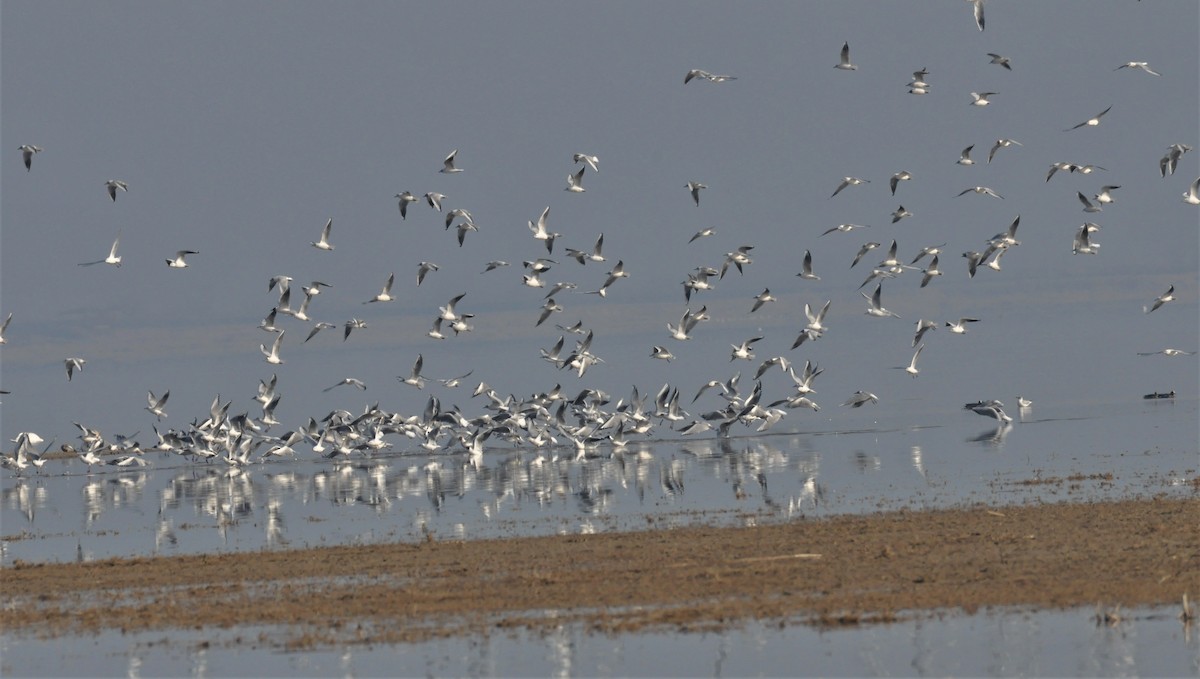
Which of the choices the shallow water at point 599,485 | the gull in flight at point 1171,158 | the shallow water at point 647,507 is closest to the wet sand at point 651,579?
the shallow water at point 647,507

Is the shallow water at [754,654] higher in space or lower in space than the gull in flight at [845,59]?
lower

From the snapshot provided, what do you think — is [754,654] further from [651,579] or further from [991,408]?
[991,408]

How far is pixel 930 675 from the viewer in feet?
54.6

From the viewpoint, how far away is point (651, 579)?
2150 centimetres

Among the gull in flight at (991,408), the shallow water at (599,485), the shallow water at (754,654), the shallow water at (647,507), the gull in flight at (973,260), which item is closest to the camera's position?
the shallow water at (754,654)

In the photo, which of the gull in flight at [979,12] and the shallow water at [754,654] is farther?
the gull in flight at [979,12]

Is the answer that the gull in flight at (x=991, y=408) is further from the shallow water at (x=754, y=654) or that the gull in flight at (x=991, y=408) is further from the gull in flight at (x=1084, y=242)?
the shallow water at (x=754, y=654)

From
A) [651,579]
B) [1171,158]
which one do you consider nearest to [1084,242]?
[1171,158]

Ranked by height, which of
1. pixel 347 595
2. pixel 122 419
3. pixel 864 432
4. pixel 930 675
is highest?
pixel 122 419

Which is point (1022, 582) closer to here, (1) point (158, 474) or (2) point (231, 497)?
(2) point (231, 497)

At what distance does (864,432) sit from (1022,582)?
26064 mm

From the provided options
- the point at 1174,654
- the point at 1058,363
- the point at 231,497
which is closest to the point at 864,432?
the point at 231,497

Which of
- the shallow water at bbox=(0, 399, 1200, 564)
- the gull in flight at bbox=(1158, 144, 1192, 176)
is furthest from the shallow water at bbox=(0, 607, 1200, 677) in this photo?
the gull in flight at bbox=(1158, 144, 1192, 176)

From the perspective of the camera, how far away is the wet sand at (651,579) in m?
19.3
